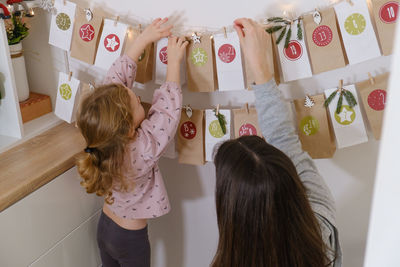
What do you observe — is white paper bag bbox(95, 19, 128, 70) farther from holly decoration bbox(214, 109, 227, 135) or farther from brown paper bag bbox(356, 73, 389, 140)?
brown paper bag bbox(356, 73, 389, 140)

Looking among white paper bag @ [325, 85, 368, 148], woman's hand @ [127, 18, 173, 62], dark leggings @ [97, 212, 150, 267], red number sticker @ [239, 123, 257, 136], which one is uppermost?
woman's hand @ [127, 18, 173, 62]

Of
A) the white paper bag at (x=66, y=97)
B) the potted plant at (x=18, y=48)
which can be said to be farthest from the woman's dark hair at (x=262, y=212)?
the potted plant at (x=18, y=48)

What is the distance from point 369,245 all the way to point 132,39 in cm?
112

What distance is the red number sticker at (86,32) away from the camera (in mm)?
1233

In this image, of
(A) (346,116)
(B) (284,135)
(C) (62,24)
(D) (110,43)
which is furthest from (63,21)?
(A) (346,116)

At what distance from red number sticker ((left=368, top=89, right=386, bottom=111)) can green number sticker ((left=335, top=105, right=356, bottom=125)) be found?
2.1 inches

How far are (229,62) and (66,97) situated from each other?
1.81 feet

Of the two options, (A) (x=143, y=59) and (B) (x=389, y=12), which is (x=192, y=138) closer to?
(A) (x=143, y=59)

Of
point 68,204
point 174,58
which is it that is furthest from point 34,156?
point 174,58

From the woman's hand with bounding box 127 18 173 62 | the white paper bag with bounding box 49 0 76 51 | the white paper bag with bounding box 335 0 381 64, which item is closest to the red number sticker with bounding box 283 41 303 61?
the white paper bag with bounding box 335 0 381 64

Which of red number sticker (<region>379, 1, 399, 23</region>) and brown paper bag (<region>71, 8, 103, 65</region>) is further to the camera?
brown paper bag (<region>71, 8, 103, 65</region>)

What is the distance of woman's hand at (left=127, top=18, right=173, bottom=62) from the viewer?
113 cm

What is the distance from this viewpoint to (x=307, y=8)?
107 centimetres

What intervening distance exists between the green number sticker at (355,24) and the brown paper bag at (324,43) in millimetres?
29
